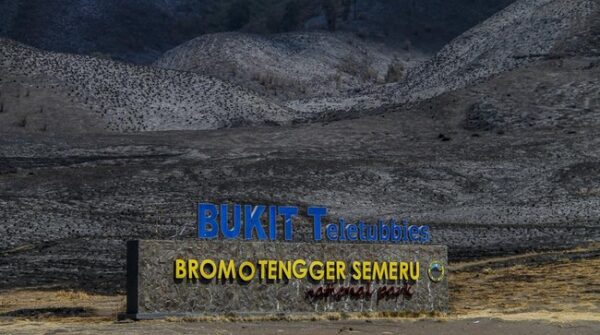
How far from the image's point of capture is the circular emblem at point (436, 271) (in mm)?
42625

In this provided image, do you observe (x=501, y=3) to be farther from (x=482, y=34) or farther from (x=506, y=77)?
(x=506, y=77)

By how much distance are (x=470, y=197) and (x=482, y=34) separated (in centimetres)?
4159

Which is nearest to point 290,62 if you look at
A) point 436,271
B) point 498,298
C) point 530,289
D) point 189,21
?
point 189,21

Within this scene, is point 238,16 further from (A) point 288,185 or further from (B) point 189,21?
(A) point 288,185

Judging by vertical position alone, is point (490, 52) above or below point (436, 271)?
above

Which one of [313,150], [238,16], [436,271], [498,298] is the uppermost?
[238,16]

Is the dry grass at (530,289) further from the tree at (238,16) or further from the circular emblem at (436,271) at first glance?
the tree at (238,16)

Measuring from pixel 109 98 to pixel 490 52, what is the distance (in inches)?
1148

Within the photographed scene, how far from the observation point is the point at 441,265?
141ft

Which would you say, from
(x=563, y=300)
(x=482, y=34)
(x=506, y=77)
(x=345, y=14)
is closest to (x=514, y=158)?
(x=506, y=77)

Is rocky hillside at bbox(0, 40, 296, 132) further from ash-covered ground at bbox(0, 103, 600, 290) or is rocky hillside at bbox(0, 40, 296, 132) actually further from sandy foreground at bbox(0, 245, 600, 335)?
A: sandy foreground at bbox(0, 245, 600, 335)

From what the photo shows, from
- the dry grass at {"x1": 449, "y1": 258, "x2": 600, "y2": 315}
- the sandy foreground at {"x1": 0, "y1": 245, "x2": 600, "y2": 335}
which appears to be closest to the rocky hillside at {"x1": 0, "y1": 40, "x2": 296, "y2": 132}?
the sandy foreground at {"x1": 0, "y1": 245, "x2": 600, "y2": 335}

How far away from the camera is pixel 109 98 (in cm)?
9162

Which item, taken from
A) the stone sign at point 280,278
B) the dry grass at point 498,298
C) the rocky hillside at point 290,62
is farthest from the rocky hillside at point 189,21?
the stone sign at point 280,278
